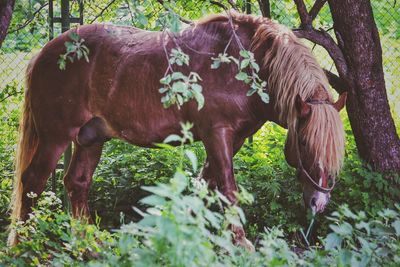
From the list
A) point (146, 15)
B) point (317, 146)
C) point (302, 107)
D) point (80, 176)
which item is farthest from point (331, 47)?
point (80, 176)

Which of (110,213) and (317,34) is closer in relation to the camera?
(317,34)

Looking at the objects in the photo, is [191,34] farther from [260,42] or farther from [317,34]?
[317,34]

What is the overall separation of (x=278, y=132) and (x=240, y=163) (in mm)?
484

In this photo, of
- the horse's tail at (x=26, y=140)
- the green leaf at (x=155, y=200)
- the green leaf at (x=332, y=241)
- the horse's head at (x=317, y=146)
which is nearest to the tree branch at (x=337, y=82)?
the horse's head at (x=317, y=146)

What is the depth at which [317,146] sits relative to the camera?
4.89m

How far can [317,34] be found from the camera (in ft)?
20.0

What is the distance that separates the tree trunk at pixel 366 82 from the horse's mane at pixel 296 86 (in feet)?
2.82

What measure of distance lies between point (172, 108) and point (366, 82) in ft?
5.21

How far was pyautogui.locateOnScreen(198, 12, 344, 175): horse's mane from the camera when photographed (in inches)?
192

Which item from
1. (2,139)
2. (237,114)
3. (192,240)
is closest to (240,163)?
(237,114)

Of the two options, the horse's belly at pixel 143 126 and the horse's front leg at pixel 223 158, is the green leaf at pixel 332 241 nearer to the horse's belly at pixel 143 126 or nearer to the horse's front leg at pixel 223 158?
the horse's front leg at pixel 223 158

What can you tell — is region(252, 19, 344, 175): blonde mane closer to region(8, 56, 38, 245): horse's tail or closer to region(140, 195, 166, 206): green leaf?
region(8, 56, 38, 245): horse's tail

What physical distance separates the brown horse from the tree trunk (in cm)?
87

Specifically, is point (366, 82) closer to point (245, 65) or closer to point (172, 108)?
point (172, 108)
